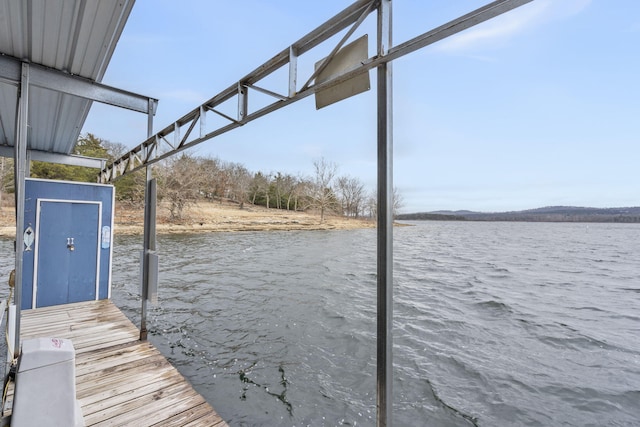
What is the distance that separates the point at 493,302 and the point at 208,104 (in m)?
9.35

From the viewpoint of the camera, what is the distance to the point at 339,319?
701 cm

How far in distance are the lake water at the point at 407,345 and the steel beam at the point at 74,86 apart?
3855 mm

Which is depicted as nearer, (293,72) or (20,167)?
(293,72)

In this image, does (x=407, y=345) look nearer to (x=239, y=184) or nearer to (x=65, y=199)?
(x=65, y=199)

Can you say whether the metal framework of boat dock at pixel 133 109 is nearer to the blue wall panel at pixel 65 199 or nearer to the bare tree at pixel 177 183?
the blue wall panel at pixel 65 199

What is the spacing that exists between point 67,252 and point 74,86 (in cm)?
333

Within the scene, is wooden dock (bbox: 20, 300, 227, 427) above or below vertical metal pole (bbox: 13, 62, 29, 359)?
below

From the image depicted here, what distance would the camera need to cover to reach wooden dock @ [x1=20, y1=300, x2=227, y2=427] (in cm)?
245

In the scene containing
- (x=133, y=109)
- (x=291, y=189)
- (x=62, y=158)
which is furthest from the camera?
(x=291, y=189)

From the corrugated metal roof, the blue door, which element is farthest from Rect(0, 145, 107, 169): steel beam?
the corrugated metal roof

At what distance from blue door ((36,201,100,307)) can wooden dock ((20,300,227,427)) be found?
64 centimetres

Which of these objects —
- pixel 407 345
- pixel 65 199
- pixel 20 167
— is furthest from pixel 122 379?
pixel 407 345

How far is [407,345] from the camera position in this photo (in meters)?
5.77

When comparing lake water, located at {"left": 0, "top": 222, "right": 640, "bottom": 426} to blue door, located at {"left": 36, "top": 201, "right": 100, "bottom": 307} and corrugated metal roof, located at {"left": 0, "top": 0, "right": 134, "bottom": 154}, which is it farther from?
corrugated metal roof, located at {"left": 0, "top": 0, "right": 134, "bottom": 154}
